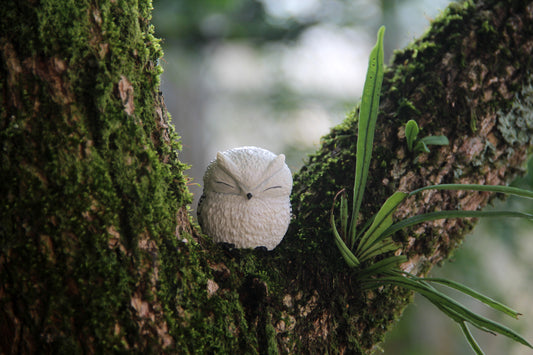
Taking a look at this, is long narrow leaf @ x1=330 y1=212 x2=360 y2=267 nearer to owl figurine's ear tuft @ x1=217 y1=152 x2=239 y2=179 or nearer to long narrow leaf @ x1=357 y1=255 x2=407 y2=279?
long narrow leaf @ x1=357 y1=255 x2=407 y2=279

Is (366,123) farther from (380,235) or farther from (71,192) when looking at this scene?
(71,192)

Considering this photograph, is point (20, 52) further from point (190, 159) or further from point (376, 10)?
point (376, 10)

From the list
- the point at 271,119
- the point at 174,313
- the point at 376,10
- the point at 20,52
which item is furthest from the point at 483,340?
the point at 20,52

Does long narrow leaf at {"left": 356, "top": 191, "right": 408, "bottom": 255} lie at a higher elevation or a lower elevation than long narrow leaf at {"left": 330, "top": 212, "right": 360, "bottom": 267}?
higher

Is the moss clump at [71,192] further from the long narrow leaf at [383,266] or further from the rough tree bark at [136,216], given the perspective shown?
the long narrow leaf at [383,266]

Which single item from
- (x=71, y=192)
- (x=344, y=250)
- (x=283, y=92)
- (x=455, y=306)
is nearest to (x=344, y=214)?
(x=344, y=250)

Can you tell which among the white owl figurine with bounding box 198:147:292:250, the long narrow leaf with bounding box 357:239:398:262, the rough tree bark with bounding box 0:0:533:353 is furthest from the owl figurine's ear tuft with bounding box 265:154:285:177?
the long narrow leaf with bounding box 357:239:398:262
